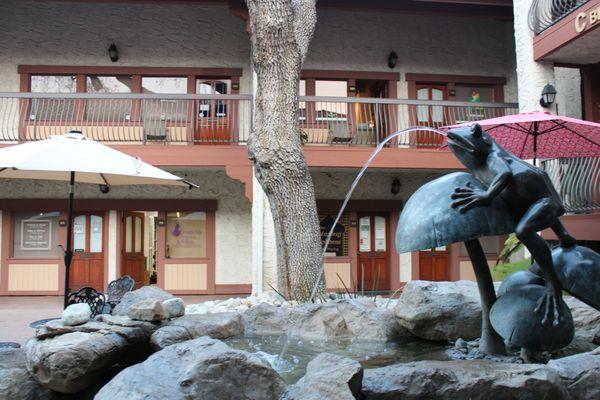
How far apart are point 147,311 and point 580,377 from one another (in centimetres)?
315

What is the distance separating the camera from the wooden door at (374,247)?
13.8 metres

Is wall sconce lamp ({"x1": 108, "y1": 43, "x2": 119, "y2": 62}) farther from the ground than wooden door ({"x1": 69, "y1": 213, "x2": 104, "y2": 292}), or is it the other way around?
wall sconce lamp ({"x1": 108, "y1": 43, "x2": 119, "y2": 62})

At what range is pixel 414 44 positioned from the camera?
14.1 meters

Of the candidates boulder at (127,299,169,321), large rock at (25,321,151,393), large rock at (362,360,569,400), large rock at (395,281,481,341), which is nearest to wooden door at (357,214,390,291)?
large rock at (395,281,481,341)

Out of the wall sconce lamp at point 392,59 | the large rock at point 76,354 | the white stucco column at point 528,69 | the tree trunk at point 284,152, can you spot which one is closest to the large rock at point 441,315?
the large rock at point 76,354

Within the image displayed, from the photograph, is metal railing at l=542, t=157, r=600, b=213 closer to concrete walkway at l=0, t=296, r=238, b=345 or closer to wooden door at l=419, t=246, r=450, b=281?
wooden door at l=419, t=246, r=450, b=281

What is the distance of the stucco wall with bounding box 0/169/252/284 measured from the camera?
1304 centimetres

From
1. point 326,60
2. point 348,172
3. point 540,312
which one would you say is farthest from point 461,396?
point 326,60

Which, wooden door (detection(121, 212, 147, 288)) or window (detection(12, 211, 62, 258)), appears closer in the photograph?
window (detection(12, 211, 62, 258))

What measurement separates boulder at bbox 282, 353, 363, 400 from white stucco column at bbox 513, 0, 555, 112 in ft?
30.7

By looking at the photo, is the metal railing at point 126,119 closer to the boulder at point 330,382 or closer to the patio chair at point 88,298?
the patio chair at point 88,298

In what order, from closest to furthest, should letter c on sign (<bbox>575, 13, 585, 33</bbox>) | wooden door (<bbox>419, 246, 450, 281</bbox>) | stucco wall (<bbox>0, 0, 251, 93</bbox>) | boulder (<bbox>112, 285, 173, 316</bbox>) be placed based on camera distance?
boulder (<bbox>112, 285, 173, 316</bbox>) → letter c on sign (<bbox>575, 13, 585, 33</bbox>) → stucco wall (<bbox>0, 0, 251, 93</bbox>) → wooden door (<bbox>419, 246, 450, 281</bbox>)

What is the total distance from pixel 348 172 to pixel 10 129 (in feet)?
27.7

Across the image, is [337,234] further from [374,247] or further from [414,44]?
[414,44]
